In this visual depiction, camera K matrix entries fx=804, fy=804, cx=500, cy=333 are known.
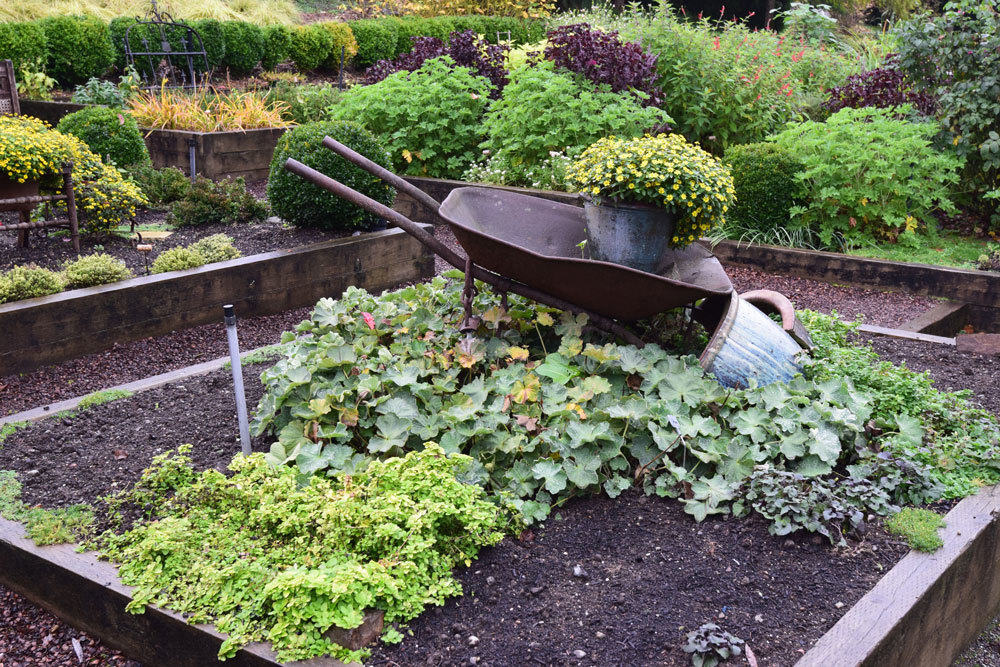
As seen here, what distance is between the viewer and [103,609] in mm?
2566

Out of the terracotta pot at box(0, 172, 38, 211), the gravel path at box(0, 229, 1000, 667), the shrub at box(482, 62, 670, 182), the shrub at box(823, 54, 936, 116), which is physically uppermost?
the shrub at box(823, 54, 936, 116)

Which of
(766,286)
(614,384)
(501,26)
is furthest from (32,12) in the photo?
(614,384)

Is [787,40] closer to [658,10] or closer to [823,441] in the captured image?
[658,10]

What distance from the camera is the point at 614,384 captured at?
3453 millimetres

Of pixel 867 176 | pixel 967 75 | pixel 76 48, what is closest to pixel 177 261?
pixel 867 176

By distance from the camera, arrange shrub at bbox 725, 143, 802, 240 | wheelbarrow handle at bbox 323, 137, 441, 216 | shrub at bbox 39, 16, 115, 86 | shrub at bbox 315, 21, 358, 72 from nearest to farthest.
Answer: wheelbarrow handle at bbox 323, 137, 441, 216
shrub at bbox 725, 143, 802, 240
shrub at bbox 39, 16, 115, 86
shrub at bbox 315, 21, 358, 72

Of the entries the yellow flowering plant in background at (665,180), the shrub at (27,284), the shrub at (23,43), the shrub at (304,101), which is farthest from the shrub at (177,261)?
the shrub at (23,43)

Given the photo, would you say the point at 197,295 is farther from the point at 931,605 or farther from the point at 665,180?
the point at 931,605

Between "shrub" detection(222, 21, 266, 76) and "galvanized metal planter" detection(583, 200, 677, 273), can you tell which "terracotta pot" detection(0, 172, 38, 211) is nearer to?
"galvanized metal planter" detection(583, 200, 677, 273)

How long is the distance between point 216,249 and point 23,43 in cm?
892

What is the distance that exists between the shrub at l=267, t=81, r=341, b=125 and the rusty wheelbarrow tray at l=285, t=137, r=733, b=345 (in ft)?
23.4

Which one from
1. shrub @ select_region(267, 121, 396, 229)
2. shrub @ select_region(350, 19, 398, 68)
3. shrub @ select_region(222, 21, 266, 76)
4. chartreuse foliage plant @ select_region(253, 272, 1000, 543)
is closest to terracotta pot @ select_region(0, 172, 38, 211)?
shrub @ select_region(267, 121, 396, 229)

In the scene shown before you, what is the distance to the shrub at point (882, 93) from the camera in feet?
26.3

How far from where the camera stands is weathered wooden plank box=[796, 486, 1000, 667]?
87.4 inches
